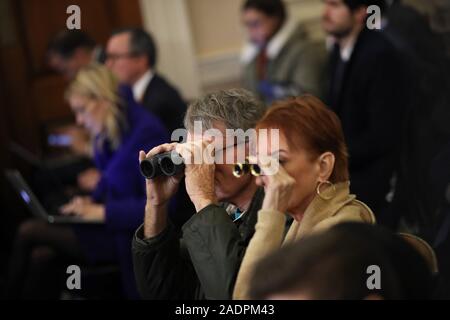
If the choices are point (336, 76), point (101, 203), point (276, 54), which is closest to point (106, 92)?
point (101, 203)

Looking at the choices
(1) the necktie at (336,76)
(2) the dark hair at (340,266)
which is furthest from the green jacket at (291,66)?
(2) the dark hair at (340,266)

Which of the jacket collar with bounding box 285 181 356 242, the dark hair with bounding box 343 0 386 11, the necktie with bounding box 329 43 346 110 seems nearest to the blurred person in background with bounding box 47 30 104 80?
the necktie with bounding box 329 43 346 110

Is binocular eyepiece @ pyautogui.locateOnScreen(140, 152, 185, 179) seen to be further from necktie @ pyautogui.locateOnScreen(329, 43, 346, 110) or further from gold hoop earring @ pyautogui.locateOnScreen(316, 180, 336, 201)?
necktie @ pyautogui.locateOnScreen(329, 43, 346, 110)

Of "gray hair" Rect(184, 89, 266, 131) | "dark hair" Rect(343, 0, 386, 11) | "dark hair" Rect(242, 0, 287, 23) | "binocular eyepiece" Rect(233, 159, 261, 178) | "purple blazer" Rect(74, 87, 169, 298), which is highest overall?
"dark hair" Rect(343, 0, 386, 11)

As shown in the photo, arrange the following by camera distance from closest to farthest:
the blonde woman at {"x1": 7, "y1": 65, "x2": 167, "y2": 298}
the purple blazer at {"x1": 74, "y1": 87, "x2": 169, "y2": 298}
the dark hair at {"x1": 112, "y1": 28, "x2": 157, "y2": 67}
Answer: the purple blazer at {"x1": 74, "y1": 87, "x2": 169, "y2": 298} < the blonde woman at {"x1": 7, "y1": 65, "x2": 167, "y2": 298} < the dark hair at {"x1": 112, "y1": 28, "x2": 157, "y2": 67}

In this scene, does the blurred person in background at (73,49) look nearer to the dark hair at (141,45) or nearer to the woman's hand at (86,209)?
the dark hair at (141,45)

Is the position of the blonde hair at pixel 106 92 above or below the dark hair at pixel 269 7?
below

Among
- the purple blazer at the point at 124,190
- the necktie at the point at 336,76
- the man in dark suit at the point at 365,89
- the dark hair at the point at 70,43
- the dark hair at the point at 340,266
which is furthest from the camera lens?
the dark hair at the point at 70,43

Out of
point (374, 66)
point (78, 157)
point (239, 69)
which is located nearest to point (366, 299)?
point (374, 66)

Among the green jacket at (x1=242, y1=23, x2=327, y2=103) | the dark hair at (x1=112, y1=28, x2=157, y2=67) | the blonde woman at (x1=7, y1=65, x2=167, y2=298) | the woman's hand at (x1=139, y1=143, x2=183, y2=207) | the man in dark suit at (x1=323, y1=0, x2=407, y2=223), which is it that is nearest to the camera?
the woman's hand at (x1=139, y1=143, x2=183, y2=207)

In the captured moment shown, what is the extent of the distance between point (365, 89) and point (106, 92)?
85 cm

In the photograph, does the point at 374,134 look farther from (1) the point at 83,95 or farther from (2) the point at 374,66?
(1) the point at 83,95

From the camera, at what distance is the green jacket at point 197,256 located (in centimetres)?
133

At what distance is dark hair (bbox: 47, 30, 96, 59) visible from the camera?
355 centimetres
